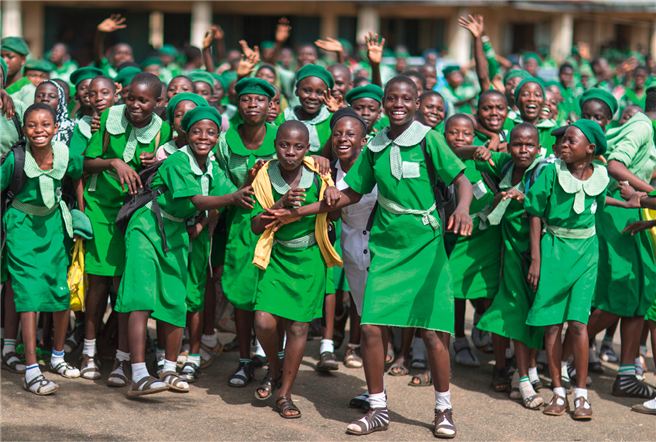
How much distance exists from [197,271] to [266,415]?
45.3 inches

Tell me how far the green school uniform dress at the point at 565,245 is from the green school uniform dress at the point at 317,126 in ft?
5.49

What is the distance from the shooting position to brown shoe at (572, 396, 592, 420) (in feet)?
16.5

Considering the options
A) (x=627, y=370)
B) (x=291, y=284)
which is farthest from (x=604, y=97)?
(x=291, y=284)

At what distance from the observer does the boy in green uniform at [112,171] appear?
5422 millimetres

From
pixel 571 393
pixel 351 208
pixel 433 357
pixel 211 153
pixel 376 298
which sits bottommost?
pixel 571 393

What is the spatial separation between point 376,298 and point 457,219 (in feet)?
2.53

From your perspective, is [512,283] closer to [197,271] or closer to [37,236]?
[197,271]

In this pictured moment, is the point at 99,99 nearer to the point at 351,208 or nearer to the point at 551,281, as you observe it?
the point at 351,208

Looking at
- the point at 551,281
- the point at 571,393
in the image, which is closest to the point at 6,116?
the point at 551,281

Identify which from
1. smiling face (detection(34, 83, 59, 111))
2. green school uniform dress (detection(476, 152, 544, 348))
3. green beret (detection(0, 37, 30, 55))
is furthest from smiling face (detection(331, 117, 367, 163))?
green beret (detection(0, 37, 30, 55))

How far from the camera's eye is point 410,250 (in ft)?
15.4

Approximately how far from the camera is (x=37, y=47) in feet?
79.5

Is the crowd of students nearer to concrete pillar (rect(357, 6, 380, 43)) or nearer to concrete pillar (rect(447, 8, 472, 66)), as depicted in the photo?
concrete pillar (rect(357, 6, 380, 43))

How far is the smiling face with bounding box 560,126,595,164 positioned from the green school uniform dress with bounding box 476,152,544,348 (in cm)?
33
